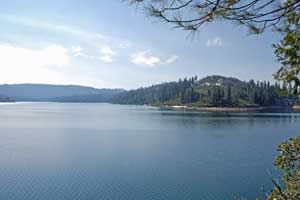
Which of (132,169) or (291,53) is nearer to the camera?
(291,53)

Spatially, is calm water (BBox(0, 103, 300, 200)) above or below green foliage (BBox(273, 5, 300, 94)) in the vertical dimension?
below

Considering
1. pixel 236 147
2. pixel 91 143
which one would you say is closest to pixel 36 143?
pixel 91 143

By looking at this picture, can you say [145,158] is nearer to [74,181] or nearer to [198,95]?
[74,181]

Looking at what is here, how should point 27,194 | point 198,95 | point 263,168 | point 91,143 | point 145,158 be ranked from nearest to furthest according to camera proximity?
point 27,194 → point 263,168 → point 145,158 → point 91,143 → point 198,95

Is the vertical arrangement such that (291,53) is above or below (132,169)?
above

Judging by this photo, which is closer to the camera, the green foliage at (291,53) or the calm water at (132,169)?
the green foliage at (291,53)

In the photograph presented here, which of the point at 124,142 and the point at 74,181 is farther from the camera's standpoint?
the point at 124,142

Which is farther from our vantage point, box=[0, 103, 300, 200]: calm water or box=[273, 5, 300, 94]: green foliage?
box=[0, 103, 300, 200]: calm water

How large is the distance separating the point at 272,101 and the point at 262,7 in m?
164

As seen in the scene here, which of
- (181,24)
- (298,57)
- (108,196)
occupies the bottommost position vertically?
(108,196)

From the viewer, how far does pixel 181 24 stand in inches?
174

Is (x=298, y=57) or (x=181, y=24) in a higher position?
(x=181, y=24)

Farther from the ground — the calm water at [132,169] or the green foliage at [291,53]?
the green foliage at [291,53]

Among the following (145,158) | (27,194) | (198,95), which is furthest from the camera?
(198,95)
